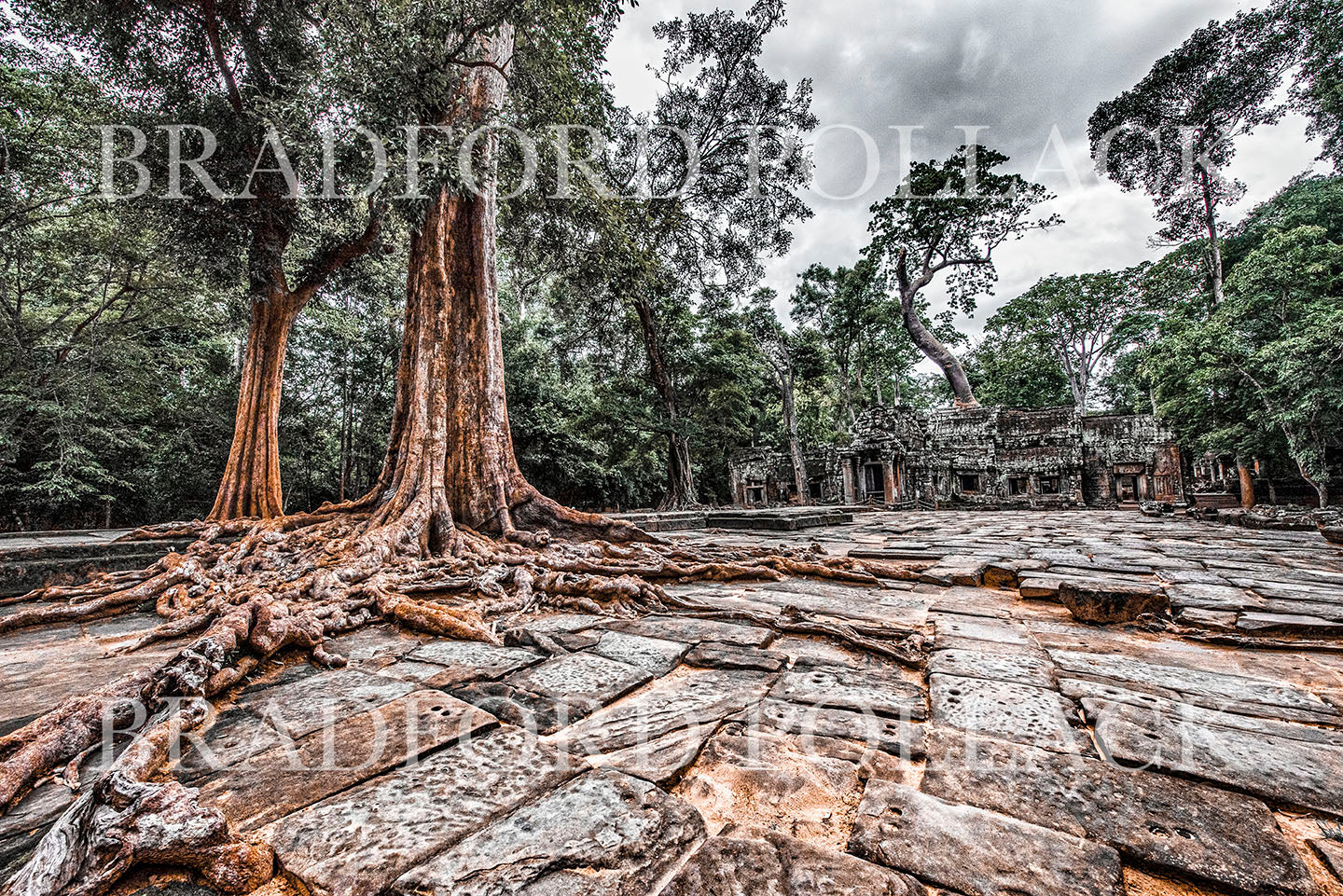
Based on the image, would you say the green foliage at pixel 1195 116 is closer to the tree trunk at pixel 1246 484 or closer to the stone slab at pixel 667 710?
the tree trunk at pixel 1246 484

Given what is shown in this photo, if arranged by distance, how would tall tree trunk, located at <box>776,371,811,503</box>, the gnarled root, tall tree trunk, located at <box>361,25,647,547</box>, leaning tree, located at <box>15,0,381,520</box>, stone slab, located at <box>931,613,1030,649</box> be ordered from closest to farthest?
1. the gnarled root
2. stone slab, located at <box>931,613,1030,649</box>
3. tall tree trunk, located at <box>361,25,647,547</box>
4. leaning tree, located at <box>15,0,381,520</box>
5. tall tree trunk, located at <box>776,371,811,503</box>

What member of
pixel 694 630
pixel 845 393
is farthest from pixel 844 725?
pixel 845 393

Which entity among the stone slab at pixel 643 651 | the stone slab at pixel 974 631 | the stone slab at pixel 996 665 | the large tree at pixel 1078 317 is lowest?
the stone slab at pixel 974 631

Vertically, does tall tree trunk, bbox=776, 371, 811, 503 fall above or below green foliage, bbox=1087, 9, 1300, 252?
below

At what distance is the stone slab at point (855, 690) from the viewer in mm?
1890

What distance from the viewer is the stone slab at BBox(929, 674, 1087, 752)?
5.37 ft

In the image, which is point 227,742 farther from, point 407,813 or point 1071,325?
point 1071,325

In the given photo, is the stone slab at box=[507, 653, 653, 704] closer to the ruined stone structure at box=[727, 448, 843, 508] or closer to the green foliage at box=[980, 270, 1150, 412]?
the ruined stone structure at box=[727, 448, 843, 508]

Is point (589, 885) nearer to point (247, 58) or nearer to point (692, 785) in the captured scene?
point (692, 785)

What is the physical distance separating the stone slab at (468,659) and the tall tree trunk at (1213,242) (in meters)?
27.7

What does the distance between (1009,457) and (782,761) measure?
24020 millimetres

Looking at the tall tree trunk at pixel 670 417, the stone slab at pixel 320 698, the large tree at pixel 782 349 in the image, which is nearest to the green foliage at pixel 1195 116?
the large tree at pixel 782 349

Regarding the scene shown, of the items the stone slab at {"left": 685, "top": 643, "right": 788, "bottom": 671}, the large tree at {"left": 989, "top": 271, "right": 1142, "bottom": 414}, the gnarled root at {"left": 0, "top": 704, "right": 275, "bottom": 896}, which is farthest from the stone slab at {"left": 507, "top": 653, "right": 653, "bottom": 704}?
the large tree at {"left": 989, "top": 271, "right": 1142, "bottom": 414}

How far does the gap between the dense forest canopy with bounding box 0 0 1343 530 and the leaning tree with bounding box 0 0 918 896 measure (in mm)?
457
